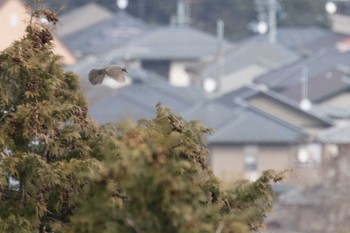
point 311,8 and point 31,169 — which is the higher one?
point 31,169

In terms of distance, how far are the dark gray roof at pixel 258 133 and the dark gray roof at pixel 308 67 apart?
351 inches

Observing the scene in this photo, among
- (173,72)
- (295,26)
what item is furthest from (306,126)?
(295,26)

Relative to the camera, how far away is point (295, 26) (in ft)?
→ 254

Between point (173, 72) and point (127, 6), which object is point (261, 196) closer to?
point (173, 72)

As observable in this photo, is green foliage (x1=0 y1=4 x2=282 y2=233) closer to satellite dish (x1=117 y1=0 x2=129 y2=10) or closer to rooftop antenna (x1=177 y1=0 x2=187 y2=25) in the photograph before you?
rooftop antenna (x1=177 y1=0 x2=187 y2=25)

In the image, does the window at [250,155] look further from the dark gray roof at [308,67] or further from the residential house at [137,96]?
the dark gray roof at [308,67]

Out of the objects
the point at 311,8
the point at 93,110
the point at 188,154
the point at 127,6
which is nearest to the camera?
the point at 188,154

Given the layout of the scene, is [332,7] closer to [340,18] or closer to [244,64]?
[340,18]

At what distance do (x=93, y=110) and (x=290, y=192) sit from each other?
8467 millimetres

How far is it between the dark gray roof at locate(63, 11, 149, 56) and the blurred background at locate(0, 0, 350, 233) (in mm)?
78

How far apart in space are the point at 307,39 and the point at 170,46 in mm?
11505

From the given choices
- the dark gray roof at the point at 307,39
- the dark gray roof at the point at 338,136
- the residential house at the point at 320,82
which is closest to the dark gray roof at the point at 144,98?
the residential house at the point at 320,82

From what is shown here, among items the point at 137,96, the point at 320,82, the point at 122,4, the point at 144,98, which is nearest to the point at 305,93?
the point at 320,82

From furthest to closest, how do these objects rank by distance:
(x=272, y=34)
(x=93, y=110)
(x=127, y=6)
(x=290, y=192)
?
(x=127, y=6), (x=272, y=34), (x=93, y=110), (x=290, y=192)
